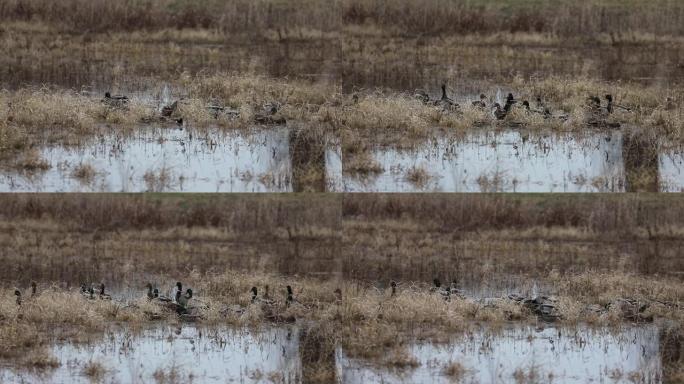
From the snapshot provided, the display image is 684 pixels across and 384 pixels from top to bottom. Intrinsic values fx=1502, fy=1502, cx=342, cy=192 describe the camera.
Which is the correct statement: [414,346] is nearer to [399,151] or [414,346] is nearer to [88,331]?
[399,151]

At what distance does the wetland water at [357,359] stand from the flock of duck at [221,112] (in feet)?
10.5

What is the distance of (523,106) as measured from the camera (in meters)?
23.2

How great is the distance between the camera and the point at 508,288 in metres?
23.0

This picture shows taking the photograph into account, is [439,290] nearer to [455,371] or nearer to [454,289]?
[454,289]

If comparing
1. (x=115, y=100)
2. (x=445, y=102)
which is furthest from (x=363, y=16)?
(x=115, y=100)

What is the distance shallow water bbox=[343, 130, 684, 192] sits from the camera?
22.3 metres

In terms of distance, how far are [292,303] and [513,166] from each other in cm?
392

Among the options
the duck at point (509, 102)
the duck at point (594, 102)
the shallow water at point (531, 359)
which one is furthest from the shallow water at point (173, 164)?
the duck at point (594, 102)

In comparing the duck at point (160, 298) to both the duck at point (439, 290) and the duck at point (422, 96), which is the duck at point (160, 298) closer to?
the duck at point (439, 290)

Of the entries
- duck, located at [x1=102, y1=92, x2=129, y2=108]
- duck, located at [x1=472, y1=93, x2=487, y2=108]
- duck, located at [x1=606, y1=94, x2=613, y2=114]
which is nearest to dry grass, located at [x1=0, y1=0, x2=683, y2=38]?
duck, located at [x1=472, y1=93, x2=487, y2=108]

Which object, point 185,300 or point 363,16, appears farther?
point 363,16

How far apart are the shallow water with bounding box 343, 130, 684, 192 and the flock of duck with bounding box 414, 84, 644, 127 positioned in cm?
39

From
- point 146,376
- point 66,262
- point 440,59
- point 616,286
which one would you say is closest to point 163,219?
point 66,262

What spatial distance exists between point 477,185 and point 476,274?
164 cm
